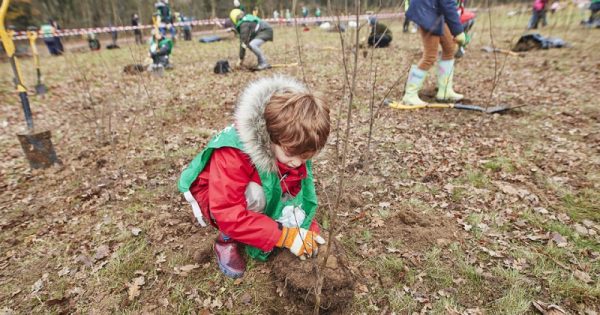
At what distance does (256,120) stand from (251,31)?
24.9ft

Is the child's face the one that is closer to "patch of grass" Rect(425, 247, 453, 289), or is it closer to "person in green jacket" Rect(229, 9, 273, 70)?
"patch of grass" Rect(425, 247, 453, 289)

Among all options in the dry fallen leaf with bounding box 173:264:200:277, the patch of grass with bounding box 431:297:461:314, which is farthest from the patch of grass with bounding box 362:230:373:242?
the dry fallen leaf with bounding box 173:264:200:277

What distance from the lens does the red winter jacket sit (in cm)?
184

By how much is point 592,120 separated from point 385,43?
7.73 metres

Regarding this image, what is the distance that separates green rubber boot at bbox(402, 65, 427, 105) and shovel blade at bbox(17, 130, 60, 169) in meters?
4.81

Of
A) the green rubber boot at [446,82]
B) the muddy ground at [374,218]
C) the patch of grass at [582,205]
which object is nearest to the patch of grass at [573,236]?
the muddy ground at [374,218]

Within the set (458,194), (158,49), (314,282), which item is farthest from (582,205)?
(158,49)

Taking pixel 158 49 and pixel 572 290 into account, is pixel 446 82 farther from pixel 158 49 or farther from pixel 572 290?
pixel 158 49

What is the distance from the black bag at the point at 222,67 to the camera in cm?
835

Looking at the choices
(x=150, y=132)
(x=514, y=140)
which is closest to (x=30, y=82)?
(x=150, y=132)

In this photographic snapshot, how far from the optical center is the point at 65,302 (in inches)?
84.6

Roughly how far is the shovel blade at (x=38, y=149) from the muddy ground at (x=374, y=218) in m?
0.19

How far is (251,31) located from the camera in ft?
28.2

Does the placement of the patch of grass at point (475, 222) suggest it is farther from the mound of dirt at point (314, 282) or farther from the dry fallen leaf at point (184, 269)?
the dry fallen leaf at point (184, 269)
